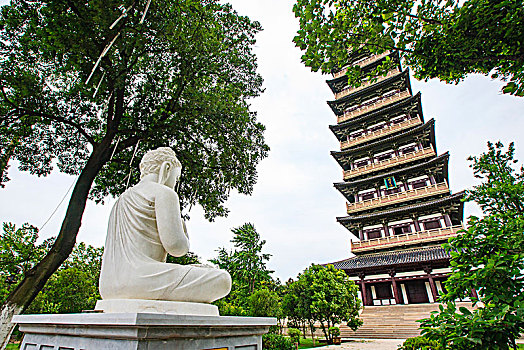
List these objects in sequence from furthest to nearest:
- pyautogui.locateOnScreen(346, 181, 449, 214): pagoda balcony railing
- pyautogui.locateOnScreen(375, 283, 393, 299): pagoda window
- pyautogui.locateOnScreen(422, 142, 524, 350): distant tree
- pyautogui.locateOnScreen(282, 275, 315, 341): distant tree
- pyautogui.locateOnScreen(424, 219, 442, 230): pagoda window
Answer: pyautogui.locateOnScreen(346, 181, 449, 214): pagoda balcony railing
pyautogui.locateOnScreen(424, 219, 442, 230): pagoda window
pyautogui.locateOnScreen(375, 283, 393, 299): pagoda window
pyautogui.locateOnScreen(282, 275, 315, 341): distant tree
pyautogui.locateOnScreen(422, 142, 524, 350): distant tree

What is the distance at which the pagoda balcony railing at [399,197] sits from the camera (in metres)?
18.6

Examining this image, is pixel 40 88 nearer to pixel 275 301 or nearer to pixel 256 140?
pixel 256 140

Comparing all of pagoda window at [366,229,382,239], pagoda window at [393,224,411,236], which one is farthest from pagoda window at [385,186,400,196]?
pagoda window at [366,229,382,239]

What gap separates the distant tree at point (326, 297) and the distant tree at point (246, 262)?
463 cm

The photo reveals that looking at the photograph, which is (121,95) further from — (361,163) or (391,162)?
(361,163)

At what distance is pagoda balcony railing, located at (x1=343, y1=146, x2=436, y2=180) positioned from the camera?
20031 mm

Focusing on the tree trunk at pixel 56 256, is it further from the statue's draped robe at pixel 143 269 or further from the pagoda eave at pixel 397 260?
the pagoda eave at pixel 397 260

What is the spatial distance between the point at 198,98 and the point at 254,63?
3111 mm

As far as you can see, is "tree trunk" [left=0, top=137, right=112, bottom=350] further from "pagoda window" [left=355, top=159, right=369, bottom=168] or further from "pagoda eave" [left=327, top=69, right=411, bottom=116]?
"pagoda window" [left=355, top=159, right=369, bottom=168]

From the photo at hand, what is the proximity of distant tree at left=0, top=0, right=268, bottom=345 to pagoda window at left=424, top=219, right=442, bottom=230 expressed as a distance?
15165 millimetres

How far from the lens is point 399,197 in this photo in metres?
19.9

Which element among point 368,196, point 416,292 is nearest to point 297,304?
point 416,292

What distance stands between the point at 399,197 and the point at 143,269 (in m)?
21.2

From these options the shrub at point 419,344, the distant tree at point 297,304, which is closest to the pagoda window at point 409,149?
the distant tree at point 297,304
